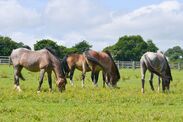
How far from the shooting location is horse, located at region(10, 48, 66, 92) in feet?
63.2

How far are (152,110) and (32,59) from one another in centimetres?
797

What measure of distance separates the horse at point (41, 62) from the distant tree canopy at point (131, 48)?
92.0 meters

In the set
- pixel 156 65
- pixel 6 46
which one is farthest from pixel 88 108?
pixel 6 46

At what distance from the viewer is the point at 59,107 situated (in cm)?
1354

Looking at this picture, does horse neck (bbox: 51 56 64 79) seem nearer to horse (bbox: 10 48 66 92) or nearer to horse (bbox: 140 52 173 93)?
horse (bbox: 10 48 66 92)

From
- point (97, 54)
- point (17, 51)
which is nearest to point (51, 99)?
point (17, 51)

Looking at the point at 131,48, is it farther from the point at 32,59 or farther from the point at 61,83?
the point at 61,83

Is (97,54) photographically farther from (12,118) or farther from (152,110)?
(12,118)

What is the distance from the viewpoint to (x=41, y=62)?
19.5 meters

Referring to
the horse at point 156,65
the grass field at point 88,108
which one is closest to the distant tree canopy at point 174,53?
the horse at point 156,65

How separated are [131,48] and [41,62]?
331 ft

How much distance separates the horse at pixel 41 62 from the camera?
19.3 m

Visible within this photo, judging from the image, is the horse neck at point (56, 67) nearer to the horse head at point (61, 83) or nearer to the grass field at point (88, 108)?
the horse head at point (61, 83)

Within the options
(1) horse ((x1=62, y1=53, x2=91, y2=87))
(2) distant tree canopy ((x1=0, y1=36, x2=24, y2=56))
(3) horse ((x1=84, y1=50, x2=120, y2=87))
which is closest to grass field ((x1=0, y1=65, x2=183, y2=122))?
(3) horse ((x1=84, y1=50, x2=120, y2=87))
